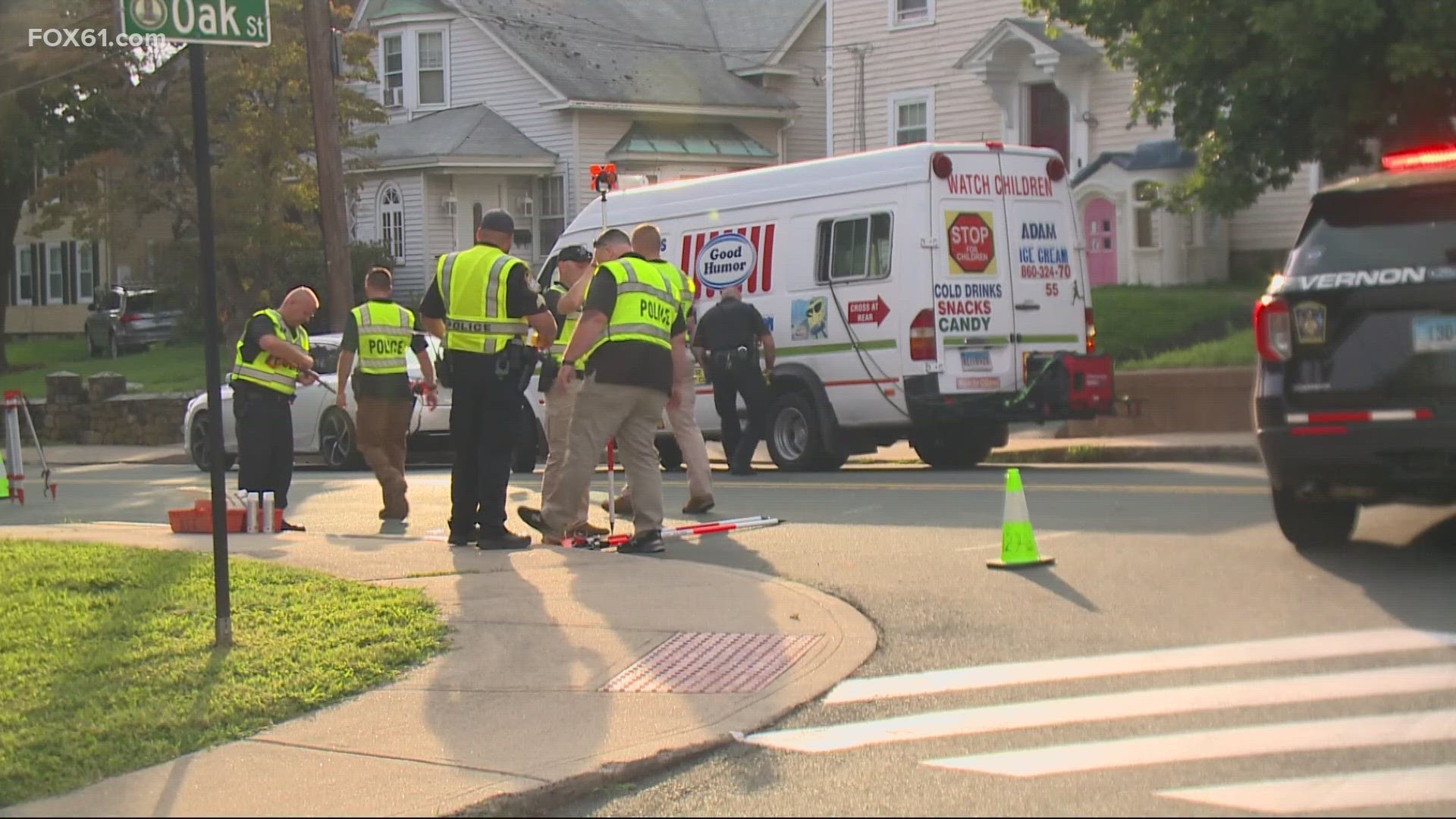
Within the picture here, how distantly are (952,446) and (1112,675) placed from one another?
9991 millimetres

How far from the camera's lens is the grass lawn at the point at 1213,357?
19.2 meters

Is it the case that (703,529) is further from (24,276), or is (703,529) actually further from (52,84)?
(24,276)

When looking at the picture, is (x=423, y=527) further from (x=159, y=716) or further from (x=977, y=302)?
(x=159, y=716)

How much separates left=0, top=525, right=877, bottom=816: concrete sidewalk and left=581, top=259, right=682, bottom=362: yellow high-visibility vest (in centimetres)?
127

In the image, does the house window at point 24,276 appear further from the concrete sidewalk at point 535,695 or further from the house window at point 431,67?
the concrete sidewalk at point 535,695

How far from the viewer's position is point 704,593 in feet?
28.9

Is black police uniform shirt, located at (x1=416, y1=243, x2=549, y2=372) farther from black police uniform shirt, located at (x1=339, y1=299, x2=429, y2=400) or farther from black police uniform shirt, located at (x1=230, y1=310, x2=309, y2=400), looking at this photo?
black police uniform shirt, located at (x1=339, y1=299, x2=429, y2=400)

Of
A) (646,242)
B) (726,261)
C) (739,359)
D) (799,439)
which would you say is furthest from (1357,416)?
(726,261)

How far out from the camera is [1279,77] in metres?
17.0

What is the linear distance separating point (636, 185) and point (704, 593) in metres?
11.2

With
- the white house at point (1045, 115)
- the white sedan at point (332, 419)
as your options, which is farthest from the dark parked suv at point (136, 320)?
the white sedan at point (332, 419)

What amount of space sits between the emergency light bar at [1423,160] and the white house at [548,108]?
2965cm

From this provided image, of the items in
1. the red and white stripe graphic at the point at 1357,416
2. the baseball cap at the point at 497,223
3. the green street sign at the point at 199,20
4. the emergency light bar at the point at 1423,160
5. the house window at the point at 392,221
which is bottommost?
the red and white stripe graphic at the point at 1357,416

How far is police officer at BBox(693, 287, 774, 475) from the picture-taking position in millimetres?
15953
